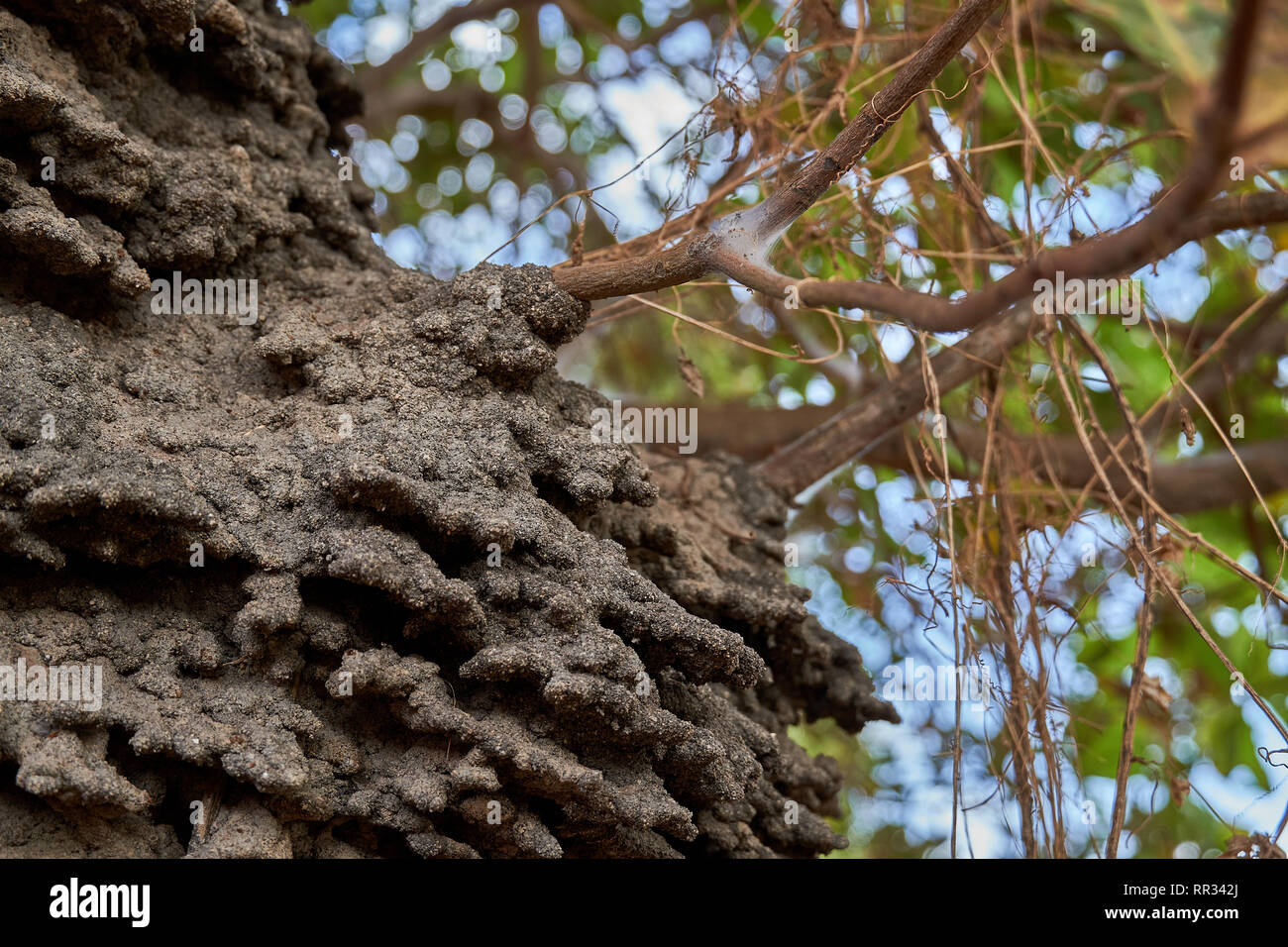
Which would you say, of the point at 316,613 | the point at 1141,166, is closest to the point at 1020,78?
the point at 1141,166

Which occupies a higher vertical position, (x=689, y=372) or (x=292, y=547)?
(x=689, y=372)

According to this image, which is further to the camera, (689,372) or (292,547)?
(689,372)

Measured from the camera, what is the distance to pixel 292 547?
1379 mm

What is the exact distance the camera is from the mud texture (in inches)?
50.7

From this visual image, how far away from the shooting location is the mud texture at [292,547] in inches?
50.7

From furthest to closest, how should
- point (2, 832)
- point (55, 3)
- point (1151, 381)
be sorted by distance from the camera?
point (1151, 381), point (55, 3), point (2, 832)

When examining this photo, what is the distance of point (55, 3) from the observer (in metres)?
1.57

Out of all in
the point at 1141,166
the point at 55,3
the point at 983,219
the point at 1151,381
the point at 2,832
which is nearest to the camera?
the point at 2,832

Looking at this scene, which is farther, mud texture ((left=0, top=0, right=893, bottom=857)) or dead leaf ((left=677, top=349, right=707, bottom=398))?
dead leaf ((left=677, top=349, right=707, bottom=398))

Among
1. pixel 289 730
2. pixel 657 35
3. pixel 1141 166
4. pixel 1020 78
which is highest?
pixel 657 35

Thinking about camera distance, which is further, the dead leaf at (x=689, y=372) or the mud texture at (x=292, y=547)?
the dead leaf at (x=689, y=372)

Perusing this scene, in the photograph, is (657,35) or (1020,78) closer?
(1020,78)

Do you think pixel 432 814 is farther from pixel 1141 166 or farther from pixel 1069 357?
pixel 1141 166
